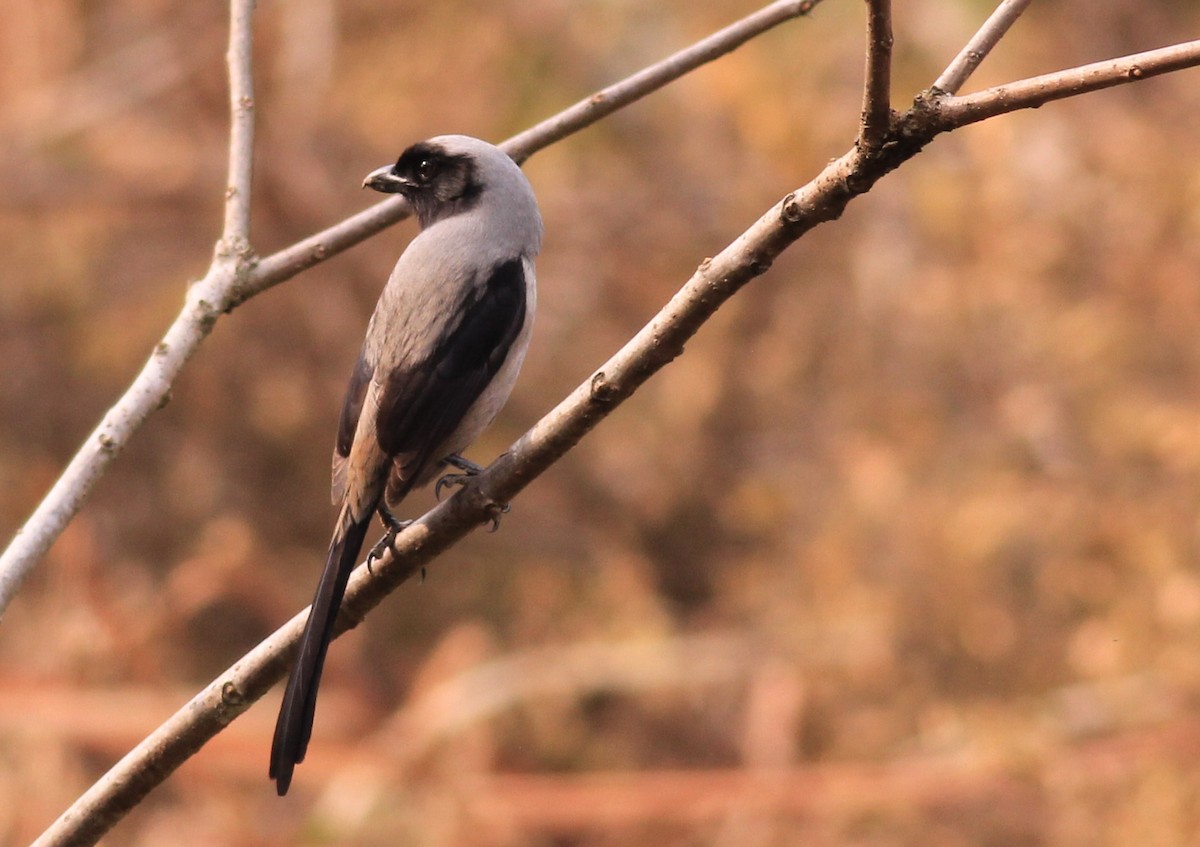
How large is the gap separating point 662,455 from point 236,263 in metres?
7.51

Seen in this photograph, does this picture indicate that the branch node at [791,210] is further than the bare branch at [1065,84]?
Yes

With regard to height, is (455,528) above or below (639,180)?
below

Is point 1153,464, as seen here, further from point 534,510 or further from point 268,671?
point 268,671

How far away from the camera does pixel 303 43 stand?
10688 mm

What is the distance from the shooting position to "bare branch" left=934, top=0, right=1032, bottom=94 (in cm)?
244

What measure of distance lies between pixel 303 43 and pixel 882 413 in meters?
5.05

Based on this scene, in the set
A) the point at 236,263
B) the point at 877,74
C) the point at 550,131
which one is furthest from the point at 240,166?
the point at 877,74

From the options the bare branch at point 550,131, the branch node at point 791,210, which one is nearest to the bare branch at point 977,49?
the branch node at point 791,210

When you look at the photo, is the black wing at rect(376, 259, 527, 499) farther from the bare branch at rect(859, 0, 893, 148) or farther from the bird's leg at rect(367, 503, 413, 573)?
the bare branch at rect(859, 0, 893, 148)

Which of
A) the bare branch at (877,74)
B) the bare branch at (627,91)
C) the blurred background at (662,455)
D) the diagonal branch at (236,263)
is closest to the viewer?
the bare branch at (877,74)

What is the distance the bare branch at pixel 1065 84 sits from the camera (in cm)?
215

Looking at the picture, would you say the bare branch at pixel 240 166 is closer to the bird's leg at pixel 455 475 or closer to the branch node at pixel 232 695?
the bird's leg at pixel 455 475

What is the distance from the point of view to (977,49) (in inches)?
101

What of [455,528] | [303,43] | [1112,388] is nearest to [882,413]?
[1112,388]
